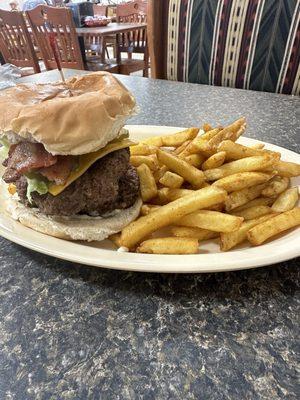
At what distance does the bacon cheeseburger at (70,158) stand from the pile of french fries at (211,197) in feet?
0.33

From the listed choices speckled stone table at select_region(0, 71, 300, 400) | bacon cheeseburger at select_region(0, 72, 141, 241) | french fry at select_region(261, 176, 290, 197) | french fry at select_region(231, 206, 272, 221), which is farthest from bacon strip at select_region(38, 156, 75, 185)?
french fry at select_region(261, 176, 290, 197)

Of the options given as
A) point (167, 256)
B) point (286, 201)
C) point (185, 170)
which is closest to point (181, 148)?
point (185, 170)

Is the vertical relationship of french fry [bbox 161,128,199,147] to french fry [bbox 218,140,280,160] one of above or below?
below

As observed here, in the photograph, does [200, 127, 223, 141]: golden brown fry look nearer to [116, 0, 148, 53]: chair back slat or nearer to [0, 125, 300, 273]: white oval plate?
[0, 125, 300, 273]: white oval plate

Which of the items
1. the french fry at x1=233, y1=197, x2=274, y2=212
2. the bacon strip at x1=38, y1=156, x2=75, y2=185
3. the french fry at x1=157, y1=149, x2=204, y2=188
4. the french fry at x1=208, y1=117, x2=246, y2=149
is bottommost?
the french fry at x1=233, y1=197, x2=274, y2=212

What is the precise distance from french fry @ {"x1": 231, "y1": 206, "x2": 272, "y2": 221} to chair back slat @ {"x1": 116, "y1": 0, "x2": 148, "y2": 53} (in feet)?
22.2

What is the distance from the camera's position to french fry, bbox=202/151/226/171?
4.00 ft

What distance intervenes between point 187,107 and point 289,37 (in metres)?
1.08

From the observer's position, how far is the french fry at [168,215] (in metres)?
1.06

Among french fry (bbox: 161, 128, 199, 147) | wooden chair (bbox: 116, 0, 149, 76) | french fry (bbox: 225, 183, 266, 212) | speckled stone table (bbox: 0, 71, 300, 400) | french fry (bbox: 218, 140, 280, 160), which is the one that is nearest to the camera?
speckled stone table (bbox: 0, 71, 300, 400)

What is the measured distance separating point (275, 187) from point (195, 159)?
0.32 meters

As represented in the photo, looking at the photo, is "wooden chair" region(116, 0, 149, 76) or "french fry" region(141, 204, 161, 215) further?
"wooden chair" region(116, 0, 149, 76)

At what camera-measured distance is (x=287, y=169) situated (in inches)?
49.5

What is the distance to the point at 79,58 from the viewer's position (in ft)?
18.2
